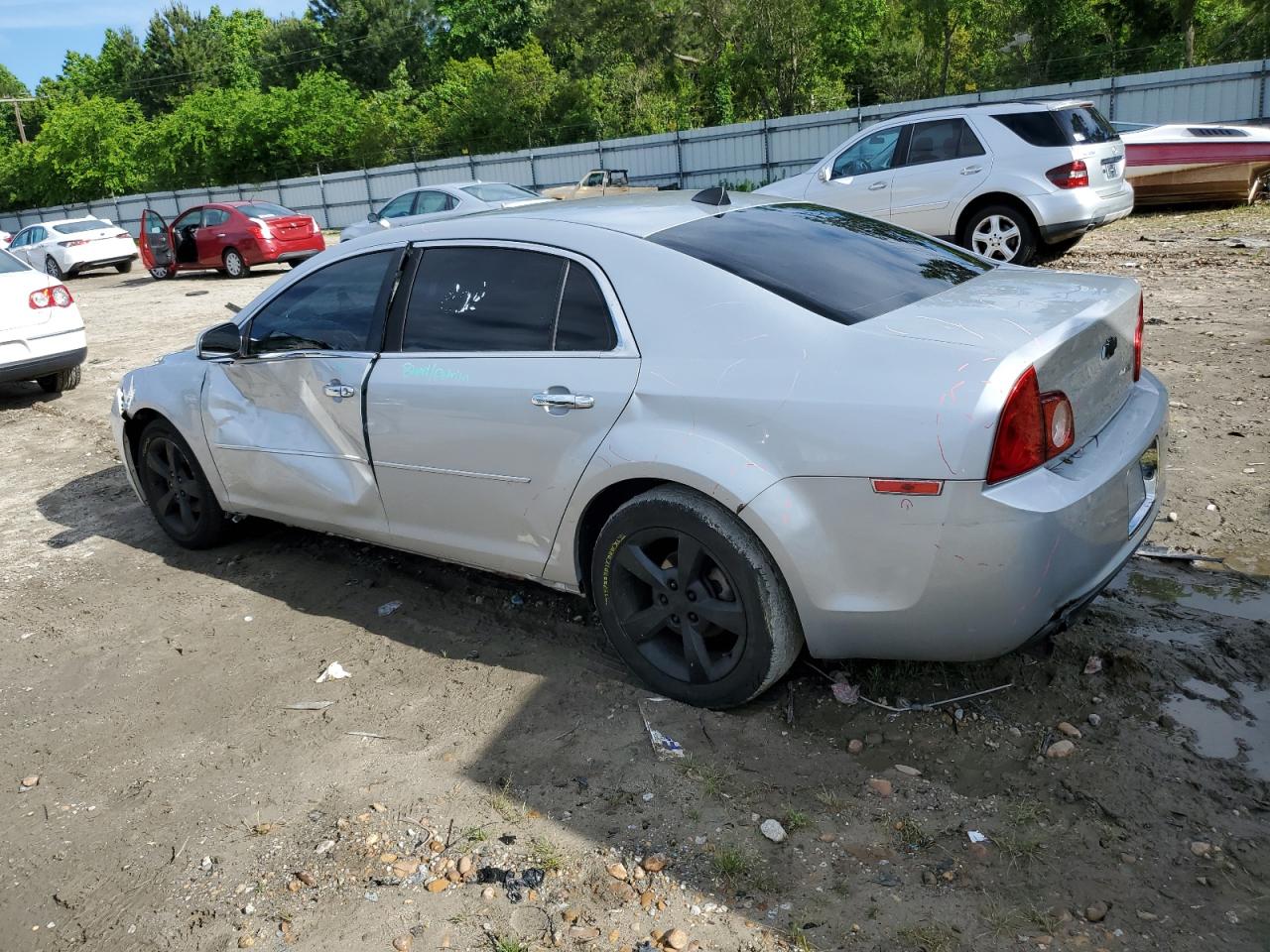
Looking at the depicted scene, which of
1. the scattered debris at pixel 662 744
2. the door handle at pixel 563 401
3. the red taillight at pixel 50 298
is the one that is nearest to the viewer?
the scattered debris at pixel 662 744

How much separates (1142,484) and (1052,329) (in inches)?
27.0

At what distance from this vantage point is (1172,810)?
9.53 ft

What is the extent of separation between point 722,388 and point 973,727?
135 cm

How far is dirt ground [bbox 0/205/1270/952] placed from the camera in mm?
2709

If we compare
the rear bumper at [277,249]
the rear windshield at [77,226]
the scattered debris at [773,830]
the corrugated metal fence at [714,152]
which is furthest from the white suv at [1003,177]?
the rear windshield at [77,226]

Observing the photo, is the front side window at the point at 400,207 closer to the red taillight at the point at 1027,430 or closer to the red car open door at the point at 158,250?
the red car open door at the point at 158,250

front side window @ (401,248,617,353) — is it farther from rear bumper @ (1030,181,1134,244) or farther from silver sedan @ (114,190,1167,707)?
rear bumper @ (1030,181,1134,244)

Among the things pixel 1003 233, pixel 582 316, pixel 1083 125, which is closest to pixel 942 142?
pixel 1003 233

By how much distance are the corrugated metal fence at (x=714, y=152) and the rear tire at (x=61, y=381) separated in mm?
18541

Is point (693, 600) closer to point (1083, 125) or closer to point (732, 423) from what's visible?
point (732, 423)

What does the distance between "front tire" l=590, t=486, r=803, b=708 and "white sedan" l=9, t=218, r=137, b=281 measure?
25.8 m

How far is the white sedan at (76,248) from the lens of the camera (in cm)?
2533

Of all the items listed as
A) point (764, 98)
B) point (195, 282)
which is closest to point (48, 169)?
point (764, 98)

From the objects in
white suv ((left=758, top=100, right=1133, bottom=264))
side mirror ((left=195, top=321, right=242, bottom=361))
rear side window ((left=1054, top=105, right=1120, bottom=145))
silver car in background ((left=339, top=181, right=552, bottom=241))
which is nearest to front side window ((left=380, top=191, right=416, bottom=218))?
silver car in background ((left=339, top=181, right=552, bottom=241))
